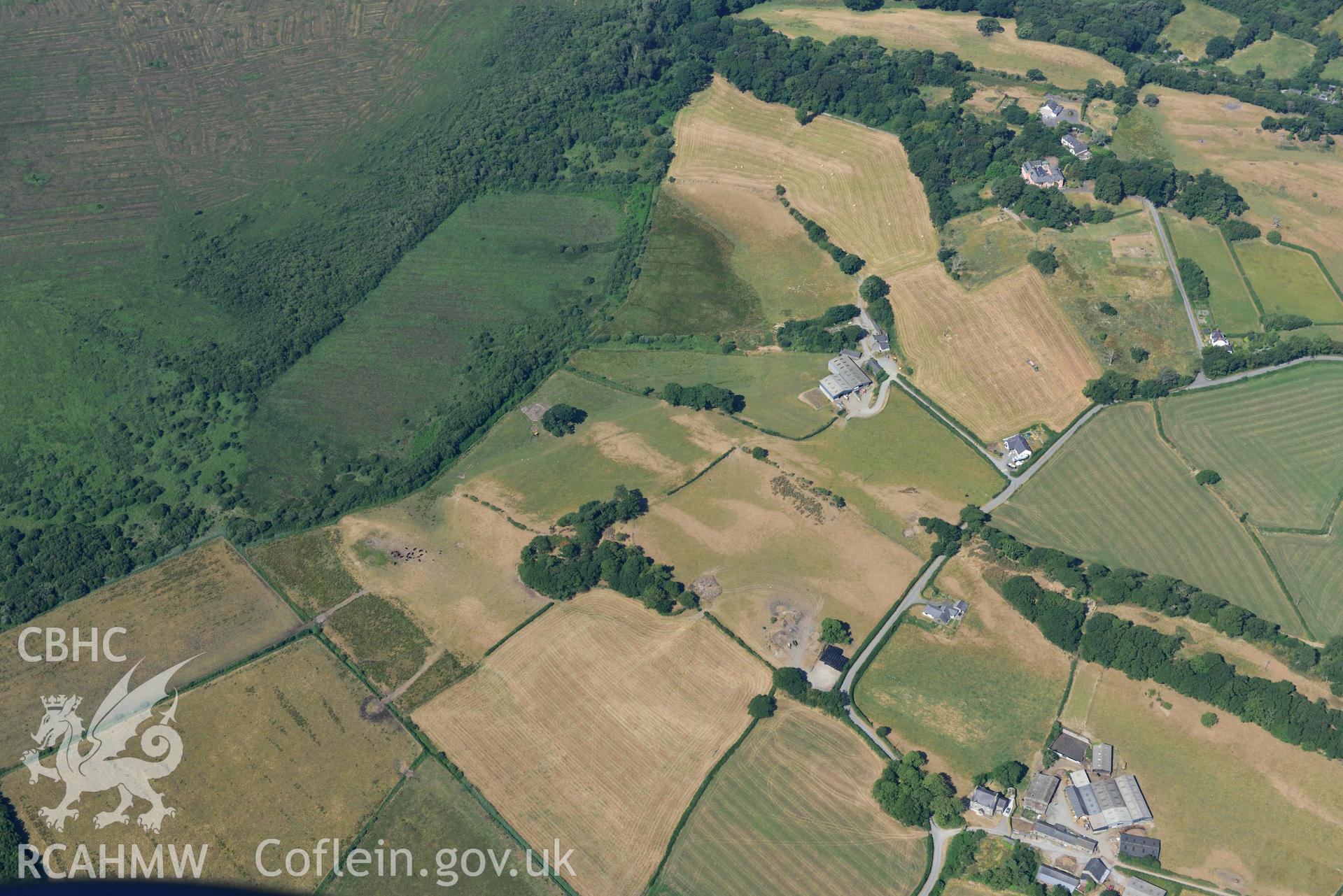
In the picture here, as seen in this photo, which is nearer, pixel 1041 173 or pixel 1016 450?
pixel 1016 450

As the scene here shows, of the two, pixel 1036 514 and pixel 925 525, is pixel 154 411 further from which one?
pixel 1036 514

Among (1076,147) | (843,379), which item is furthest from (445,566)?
(1076,147)

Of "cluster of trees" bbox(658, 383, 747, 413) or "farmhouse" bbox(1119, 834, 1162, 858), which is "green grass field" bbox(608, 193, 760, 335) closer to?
"cluster of trees" bbox(658, 383, 747, 413)

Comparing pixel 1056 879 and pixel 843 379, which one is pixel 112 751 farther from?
pixel 843 379

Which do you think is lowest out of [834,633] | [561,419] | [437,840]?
[437,840]

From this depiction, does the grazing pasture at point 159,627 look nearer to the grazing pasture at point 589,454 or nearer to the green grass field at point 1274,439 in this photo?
the grazing pasture at point 589,454

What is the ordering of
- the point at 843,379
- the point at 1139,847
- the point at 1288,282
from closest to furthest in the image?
the point at 1139,847 → the point at 843,379 → the point at 1288,282

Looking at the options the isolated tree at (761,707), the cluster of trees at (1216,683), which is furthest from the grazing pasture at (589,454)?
the cluster of trees at (1216,683)

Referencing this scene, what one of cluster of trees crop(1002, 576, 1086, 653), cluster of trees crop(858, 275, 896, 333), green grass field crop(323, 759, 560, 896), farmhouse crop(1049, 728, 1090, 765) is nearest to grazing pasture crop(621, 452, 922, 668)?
cluster of trees crop(1002, 576, 1086, 653)
